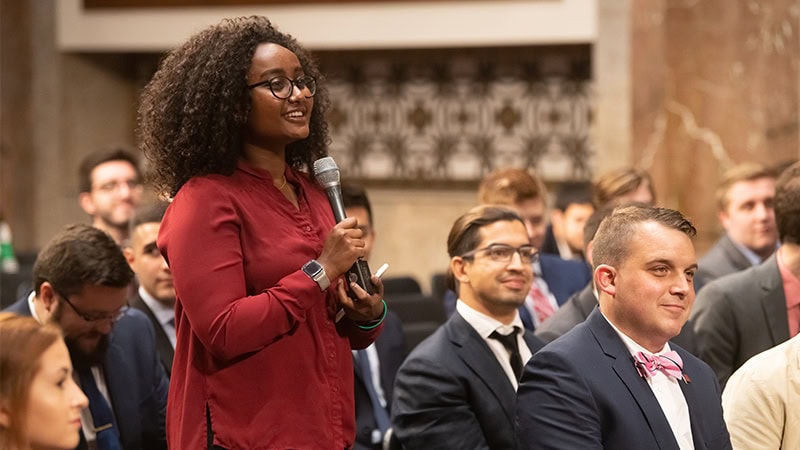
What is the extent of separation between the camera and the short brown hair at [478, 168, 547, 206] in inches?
215

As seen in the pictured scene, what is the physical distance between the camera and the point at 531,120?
9797 millimetres

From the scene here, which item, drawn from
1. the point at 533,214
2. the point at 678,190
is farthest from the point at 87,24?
the point at 533,214

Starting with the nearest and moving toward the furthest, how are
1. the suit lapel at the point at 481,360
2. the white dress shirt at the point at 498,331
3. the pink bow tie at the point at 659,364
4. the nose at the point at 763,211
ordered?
the pink bow tie at the point at 659,364 → the suit lapel at the point at 481,360 → the white dress shirt at the point at 498,331 → the nose at the point at 763,211

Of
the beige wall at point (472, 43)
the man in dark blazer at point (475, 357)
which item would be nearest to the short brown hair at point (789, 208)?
the man in dark blazer at point (475, 357)

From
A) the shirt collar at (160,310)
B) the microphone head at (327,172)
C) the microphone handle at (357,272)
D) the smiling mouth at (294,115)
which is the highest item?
the smiling mouth at (294,115)

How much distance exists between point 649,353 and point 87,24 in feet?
26.0

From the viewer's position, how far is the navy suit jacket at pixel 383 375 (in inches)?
170

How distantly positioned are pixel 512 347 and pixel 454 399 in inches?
11.9

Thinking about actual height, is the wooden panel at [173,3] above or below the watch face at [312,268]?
above

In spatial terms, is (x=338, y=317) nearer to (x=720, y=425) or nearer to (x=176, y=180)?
(x=176, y=180)

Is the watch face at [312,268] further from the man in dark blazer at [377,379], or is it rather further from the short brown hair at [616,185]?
the short brown hair at [616,185]

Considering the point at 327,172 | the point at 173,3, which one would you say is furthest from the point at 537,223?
the point at 173,3

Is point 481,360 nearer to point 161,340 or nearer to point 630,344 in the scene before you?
point 630,344

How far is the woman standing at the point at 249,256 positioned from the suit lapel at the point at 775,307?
1939mm
